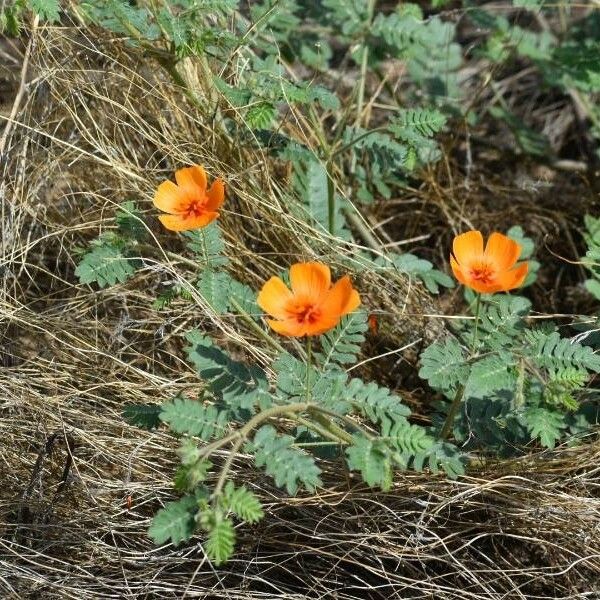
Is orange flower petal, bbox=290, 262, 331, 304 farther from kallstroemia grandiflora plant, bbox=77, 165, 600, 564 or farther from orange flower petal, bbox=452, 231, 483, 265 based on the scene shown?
orange flower petal, bbox=452, 231, 483, 265

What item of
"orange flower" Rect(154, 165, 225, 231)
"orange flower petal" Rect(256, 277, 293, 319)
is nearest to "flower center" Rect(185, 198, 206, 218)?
"orange flower" Rect(154, 165, 225, 231)

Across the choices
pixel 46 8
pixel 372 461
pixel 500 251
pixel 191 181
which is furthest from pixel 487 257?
pixel 46 8

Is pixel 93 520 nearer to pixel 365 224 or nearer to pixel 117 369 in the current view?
pixel 117 369

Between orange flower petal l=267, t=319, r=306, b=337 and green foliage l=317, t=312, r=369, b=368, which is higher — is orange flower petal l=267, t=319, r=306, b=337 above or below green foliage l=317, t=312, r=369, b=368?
above

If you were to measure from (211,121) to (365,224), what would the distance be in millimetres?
478

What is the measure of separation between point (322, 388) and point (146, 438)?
47cm

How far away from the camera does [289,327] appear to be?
178 centimetres

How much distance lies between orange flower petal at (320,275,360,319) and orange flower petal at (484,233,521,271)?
0.33 meters

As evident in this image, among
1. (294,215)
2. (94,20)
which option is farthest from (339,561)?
(94,20)

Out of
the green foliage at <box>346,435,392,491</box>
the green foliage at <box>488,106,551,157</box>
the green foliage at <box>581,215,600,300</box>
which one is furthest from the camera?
the green foliage at <box>488,106,551,157</box>

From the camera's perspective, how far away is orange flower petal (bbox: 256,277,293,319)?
6.04 feet

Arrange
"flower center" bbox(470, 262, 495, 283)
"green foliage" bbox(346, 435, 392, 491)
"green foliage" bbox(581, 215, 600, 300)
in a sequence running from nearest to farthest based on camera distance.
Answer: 1. "green foliage" bbox(346, 435, 392, 491)
2. "flower center" bbox(470, 262, 495, 283)
3. "green foliage" bbox(581, 215, 600, 300)

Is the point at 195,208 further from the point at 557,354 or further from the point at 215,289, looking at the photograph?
the point at 557,354

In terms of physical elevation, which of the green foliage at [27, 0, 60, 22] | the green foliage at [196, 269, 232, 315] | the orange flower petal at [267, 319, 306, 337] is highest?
the green foliage at [27, 0, 60, 22]
